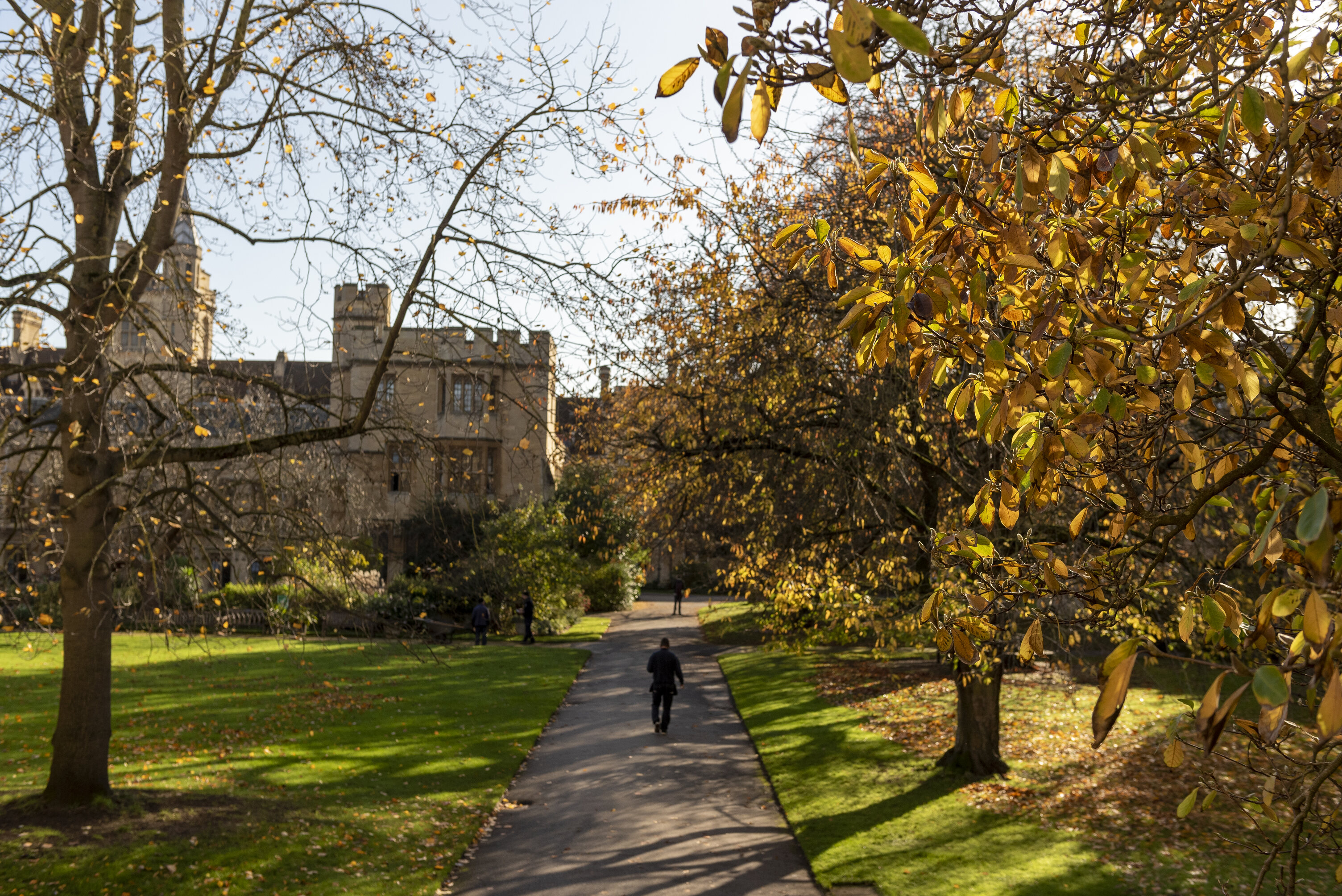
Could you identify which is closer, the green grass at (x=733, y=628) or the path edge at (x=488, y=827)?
the path edge at (x=488, y=827)

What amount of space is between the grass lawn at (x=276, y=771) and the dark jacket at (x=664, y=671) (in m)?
2.28

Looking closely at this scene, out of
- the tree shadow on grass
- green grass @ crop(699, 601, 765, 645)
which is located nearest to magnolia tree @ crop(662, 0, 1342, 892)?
the tree shadow on grass

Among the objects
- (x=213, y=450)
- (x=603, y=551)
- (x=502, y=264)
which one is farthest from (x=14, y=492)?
(x=603, y=551)

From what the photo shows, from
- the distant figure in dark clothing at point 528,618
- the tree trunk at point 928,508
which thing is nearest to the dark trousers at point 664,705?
the tree trunk at point 928,508

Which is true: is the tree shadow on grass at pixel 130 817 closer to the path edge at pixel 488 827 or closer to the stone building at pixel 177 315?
the path edge at pixel 488 827

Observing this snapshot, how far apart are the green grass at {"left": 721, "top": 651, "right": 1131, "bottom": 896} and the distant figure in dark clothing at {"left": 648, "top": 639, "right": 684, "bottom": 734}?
5.03 ft

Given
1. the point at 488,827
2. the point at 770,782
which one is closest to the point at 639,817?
the point at 488,827

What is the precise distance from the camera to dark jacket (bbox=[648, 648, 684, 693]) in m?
15.4

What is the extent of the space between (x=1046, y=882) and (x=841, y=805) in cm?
295

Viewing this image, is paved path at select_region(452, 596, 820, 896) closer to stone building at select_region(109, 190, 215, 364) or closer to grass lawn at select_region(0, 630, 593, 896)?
grass lawn at select_region(0, 630, 593, 896)

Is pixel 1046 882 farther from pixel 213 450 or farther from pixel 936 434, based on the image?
pixel 213 450

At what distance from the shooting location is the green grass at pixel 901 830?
8406mm

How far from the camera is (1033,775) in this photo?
1250cm

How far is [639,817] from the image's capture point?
33.9ft
